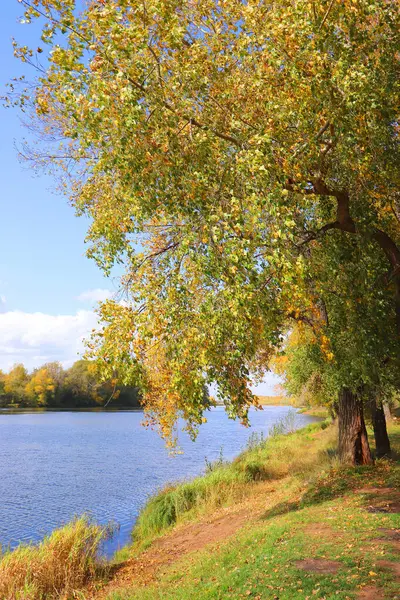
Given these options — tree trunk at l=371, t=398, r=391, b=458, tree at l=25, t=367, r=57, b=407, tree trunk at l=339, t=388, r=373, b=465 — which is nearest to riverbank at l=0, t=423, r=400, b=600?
tree trunk at l=339, t=388, r=373, b=465

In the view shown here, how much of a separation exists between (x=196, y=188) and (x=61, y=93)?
2.54m

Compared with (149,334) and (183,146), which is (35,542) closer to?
(149,334)

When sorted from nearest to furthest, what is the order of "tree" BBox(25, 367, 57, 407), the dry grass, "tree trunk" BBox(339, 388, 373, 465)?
the dry grass
"tree trunk" BBox(339, 388, 373, 465)
"tree" BBox(25, 367, 57, 407)

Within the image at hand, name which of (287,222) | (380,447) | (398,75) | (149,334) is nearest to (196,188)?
(287,222)

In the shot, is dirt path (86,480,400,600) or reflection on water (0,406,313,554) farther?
reflection on water (0,406,313,554)

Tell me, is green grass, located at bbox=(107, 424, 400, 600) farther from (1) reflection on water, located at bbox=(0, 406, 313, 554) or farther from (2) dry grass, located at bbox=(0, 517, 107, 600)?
(1) reflection on water, located at bbox=(0, 406, 313, 554)

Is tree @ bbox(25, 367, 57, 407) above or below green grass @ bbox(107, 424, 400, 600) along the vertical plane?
above

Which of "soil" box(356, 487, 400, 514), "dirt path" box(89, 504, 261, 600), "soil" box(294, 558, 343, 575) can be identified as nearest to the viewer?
"soil" box(294, 558, 343, 575)

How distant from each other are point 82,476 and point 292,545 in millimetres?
21981

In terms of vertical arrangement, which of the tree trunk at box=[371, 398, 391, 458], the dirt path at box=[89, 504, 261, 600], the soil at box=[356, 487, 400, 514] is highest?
the tree trunk at box=[371, 398, 391, 458]

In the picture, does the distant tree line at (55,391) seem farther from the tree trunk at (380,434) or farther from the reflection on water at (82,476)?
the tree trunk at (380,434)

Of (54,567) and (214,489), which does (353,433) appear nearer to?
(214,489)

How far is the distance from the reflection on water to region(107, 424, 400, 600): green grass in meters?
4.15

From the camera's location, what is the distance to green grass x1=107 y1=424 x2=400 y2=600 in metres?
8.20
